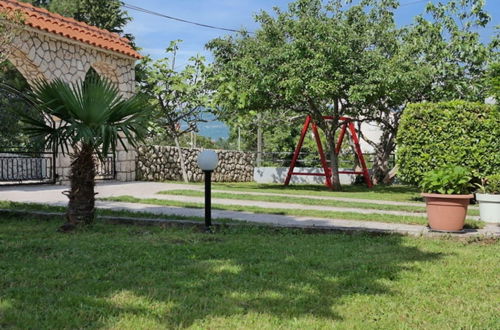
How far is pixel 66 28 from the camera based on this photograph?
45.9 feet

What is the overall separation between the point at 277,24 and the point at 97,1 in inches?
487

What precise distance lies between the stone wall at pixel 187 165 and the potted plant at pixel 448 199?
12373mm

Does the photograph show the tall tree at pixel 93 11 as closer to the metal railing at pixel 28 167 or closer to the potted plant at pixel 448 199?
the metal railing at pixel 28 167

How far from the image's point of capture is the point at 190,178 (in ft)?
66.2

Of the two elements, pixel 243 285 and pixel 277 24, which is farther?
pixel 277 24

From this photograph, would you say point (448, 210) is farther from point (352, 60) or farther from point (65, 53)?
point (65, 53)

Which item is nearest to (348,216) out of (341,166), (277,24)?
(277,24)

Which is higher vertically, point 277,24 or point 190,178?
point 277,24

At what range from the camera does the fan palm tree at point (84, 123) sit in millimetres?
Answer: 6012

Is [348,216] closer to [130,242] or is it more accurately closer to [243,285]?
[130,242]

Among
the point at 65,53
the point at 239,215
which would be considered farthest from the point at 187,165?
the point at 239,215

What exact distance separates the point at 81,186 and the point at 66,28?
9.12m

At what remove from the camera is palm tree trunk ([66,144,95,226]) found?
6.40 m

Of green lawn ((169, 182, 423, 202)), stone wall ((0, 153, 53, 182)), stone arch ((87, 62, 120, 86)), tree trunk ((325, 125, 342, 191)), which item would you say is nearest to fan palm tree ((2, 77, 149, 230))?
green lawn ((169, 182, 423, 202))
